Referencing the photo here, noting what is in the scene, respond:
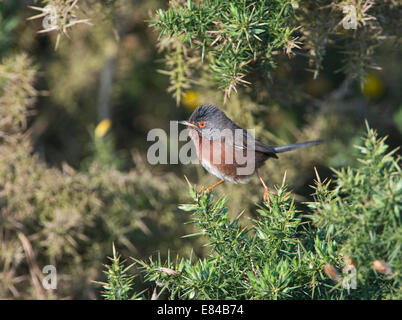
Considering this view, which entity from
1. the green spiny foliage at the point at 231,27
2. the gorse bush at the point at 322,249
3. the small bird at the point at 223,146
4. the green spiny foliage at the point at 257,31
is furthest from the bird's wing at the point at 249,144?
the gorse bush at the point at 322,249

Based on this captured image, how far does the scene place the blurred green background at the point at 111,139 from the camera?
3674mm

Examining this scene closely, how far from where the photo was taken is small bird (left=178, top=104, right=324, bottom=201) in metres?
3.44

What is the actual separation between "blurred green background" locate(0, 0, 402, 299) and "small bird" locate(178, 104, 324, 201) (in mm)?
242

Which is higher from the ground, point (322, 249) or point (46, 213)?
point (46, 213)

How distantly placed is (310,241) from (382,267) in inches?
25.0

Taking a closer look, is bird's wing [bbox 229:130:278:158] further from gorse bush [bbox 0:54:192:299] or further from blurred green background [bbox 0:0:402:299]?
gorse bush [bbox 0:54:192:299]

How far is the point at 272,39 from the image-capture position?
8.96ft

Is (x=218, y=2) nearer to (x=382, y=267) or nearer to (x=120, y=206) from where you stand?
(x=382, y=267)

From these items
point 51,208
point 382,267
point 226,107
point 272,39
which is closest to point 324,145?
point 226,107

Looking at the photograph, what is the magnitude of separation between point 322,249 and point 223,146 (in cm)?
173

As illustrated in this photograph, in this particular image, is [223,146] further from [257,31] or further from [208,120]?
[257,31]

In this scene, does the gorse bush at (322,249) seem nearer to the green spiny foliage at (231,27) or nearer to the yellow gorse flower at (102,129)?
the green spiny foliage at (231,27)

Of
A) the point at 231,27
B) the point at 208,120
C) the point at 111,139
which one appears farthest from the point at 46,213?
the point at 231,27

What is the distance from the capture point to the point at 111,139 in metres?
4.77
